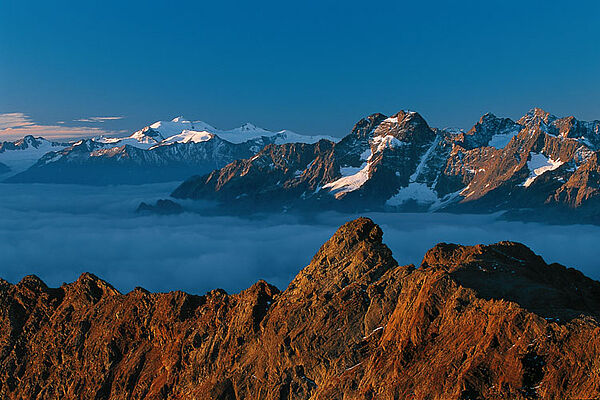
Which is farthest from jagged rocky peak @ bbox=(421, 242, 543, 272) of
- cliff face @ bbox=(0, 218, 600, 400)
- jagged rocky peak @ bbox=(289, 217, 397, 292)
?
jagged rocky peak @ bbox=(289, 217, 397, 292)

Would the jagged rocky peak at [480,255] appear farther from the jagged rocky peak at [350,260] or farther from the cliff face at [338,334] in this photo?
the jagged rocky peak at [350,260]

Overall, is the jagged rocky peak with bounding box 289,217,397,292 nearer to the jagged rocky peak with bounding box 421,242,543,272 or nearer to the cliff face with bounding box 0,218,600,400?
the cliff face with bounding box 0,218,600,400

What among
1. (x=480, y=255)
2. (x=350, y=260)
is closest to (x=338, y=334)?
(x=350, y=260)

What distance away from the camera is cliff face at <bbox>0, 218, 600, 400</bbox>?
47094 mm

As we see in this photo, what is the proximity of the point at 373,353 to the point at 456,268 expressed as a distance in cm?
1661

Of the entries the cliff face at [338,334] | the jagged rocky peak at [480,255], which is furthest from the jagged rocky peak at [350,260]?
the jagged rocky peak at [480,255]

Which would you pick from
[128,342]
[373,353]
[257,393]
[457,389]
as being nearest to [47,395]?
[128,342]

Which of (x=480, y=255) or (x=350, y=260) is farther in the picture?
(x=350, y=260)

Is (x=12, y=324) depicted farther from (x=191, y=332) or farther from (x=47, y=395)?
(x=191, y=332)

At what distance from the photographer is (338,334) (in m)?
68.4

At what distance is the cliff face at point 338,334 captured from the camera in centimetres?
4709

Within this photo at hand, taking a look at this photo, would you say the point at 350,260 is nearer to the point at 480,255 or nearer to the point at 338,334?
the point at 338,334

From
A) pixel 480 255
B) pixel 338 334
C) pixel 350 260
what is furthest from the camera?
pixel 350 260

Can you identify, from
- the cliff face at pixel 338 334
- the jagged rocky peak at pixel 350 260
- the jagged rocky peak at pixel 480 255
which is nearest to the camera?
the cliff face at pixel 338 334
